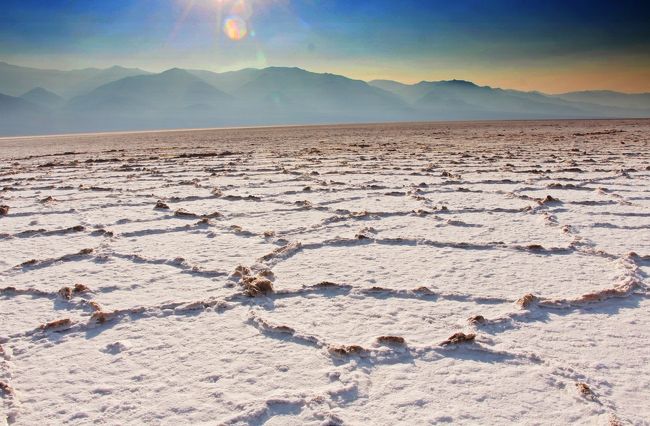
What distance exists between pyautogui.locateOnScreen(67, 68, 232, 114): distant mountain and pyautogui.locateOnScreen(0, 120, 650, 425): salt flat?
16732cm

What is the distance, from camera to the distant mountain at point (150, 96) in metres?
165

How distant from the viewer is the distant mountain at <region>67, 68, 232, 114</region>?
165 metres

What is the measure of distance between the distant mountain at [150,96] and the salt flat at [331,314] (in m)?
167

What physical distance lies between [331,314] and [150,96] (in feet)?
636

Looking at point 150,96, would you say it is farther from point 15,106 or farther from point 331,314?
point 331,314

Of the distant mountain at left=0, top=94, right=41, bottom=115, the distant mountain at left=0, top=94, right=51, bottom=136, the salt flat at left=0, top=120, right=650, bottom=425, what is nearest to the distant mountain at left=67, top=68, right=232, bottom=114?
the distant mountain at left=0, top=94, right=41, bottom=115

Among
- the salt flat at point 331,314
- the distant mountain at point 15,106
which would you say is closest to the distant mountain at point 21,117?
the distant mountain at point 15,106

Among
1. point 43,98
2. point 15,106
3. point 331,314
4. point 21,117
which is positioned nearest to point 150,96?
point 15,106

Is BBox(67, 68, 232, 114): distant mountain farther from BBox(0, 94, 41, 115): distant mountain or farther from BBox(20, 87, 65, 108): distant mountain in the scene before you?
BBox(20, 87, 65, 108): distant mountain

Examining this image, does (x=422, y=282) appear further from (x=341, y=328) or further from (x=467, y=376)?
(x=467, y=376)

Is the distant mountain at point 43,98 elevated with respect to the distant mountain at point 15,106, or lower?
elevated

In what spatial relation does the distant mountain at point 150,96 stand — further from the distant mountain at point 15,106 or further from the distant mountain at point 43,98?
the distant mountain at point 43,98

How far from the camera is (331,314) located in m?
1.97

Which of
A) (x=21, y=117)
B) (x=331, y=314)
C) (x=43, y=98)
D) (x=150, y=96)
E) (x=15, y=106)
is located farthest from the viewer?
(x=43, y=98)
